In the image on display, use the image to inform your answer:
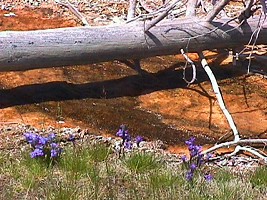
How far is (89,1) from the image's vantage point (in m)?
10.6

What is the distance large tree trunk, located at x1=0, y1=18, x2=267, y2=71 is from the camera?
245 inches

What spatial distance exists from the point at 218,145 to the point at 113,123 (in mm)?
1098

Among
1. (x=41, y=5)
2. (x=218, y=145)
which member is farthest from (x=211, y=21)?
Answer: (x=41, y=5)

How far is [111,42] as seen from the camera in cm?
662

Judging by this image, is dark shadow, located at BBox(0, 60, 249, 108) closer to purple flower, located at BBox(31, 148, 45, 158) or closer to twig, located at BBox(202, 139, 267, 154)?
twig, located at BBox(202, 139, 267, 154)

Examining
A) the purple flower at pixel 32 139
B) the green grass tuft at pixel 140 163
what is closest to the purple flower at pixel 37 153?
the purple flower at pixel 32 139

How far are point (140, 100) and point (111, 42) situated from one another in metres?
0.67

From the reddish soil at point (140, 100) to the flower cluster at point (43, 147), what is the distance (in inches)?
39.6

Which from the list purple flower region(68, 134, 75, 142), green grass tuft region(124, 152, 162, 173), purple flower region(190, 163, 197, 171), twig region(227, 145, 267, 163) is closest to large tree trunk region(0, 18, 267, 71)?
purple flower region(68, 134, 75, 142)

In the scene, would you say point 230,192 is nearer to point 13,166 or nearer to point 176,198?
point 176,198

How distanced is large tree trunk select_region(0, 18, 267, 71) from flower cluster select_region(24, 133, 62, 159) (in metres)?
1.42

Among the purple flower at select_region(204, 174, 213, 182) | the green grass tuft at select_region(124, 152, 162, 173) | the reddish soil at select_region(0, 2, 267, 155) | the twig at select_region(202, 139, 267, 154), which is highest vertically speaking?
the purple flower at select_region(204, 174, 213, 182)

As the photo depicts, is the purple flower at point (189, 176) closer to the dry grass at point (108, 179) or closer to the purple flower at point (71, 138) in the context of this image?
the dry grass at point (108, 179)

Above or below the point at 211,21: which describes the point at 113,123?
below
